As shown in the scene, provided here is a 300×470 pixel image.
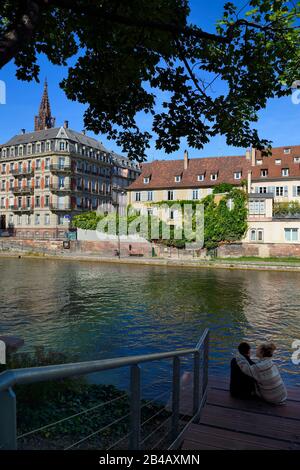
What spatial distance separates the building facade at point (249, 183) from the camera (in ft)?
170

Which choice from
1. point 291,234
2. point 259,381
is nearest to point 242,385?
point 259,381

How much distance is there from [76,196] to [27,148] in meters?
15.0

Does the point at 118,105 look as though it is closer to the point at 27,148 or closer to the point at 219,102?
the point at 219,102

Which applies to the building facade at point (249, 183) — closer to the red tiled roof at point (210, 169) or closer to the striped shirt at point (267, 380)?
the red tiled roof at point (210, 169)

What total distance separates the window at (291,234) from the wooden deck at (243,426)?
4702 centimetres

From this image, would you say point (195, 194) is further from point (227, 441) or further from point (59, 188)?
point (227, 441)

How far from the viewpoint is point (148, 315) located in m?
19.5

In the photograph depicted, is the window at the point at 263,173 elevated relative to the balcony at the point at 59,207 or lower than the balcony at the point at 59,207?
elevated

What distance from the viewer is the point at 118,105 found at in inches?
360

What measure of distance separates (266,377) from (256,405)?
1.58 ft

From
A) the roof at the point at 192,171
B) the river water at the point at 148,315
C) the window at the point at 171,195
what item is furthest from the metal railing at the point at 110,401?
the window at the point at 171,195

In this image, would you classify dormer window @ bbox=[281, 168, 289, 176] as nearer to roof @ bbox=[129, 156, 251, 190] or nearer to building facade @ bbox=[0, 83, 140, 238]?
roof @ bbox=[129, 156, 251, 190]

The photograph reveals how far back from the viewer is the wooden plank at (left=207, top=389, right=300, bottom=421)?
5.80 metres

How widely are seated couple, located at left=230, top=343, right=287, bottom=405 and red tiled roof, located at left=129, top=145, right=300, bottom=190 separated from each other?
175ft
